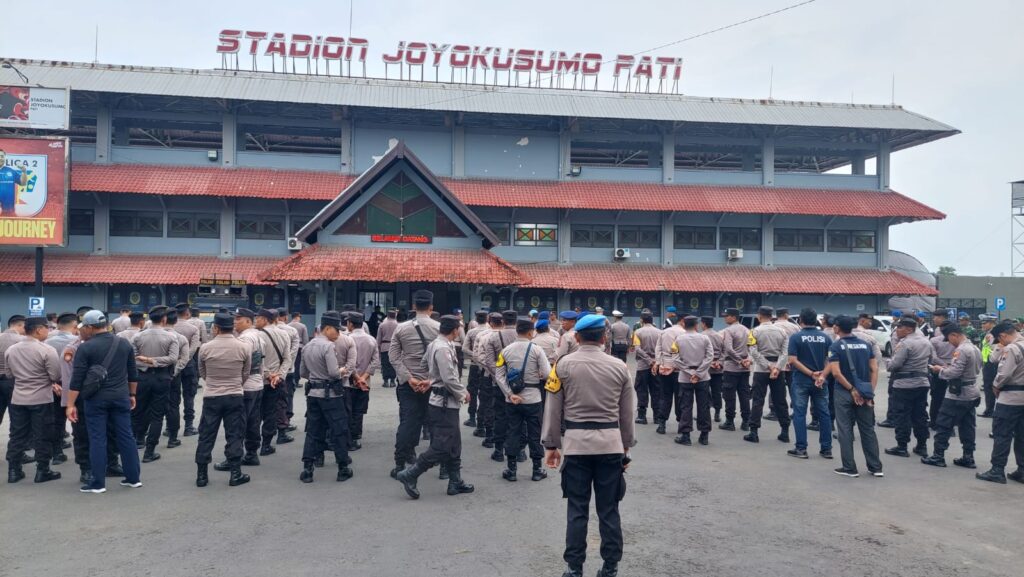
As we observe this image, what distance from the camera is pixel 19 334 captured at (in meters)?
8.57

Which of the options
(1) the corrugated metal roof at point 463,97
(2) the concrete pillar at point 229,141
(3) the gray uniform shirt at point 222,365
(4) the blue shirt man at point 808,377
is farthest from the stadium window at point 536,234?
(3) the gray uniform shirt at point 222,365

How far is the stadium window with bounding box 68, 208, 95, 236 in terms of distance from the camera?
2451cm

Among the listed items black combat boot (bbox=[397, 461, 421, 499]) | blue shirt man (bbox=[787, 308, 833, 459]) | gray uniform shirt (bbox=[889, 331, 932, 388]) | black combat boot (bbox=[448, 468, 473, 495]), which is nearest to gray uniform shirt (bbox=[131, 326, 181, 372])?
black combat boot (bbox=[397, 461, 421, 499])

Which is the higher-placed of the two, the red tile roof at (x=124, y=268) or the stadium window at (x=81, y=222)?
the stadium window at (x=81, y=222)

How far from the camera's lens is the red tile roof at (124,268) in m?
22.8

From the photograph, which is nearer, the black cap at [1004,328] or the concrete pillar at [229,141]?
the black cap at [1004,328]

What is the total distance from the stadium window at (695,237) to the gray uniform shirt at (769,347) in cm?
1819

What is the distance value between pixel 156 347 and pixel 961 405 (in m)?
11.7

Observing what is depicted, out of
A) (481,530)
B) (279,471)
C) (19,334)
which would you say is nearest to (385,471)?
(279,471)

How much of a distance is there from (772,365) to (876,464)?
2460 millimetres

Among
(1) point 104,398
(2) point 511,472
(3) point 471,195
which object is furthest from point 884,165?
(1) point 104,398

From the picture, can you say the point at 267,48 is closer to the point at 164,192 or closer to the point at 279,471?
the point at 164,192

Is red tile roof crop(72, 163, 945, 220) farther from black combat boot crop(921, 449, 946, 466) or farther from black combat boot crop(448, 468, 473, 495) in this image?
black combat boot crop(448, 468, 473, 495)

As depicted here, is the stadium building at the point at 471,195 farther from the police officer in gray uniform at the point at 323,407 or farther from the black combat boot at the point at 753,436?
the police officer in gray uniform at the point at 323,407
